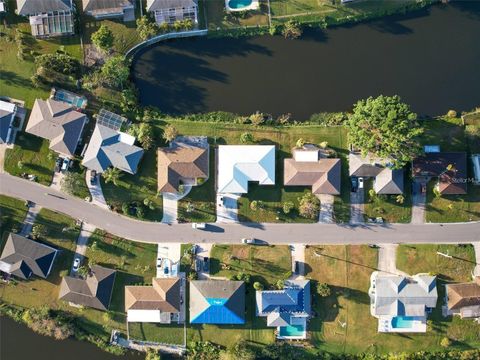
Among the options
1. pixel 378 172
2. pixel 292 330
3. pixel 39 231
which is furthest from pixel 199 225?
pixel 378 172

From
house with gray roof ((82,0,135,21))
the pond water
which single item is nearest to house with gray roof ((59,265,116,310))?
the pond water

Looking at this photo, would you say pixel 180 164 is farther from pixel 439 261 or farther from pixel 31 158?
pixel 439 261

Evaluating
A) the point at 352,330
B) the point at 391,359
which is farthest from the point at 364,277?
the point at 391,359

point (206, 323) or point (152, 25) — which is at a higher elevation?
point (152, 25)

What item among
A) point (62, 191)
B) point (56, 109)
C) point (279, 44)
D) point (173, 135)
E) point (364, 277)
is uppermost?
point (279, 44)

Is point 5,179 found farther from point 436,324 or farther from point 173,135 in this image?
point 436,324

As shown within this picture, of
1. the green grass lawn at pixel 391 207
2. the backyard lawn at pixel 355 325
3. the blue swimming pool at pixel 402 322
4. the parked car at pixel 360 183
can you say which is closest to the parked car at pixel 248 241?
the backyard lawn at pixel 355 325
